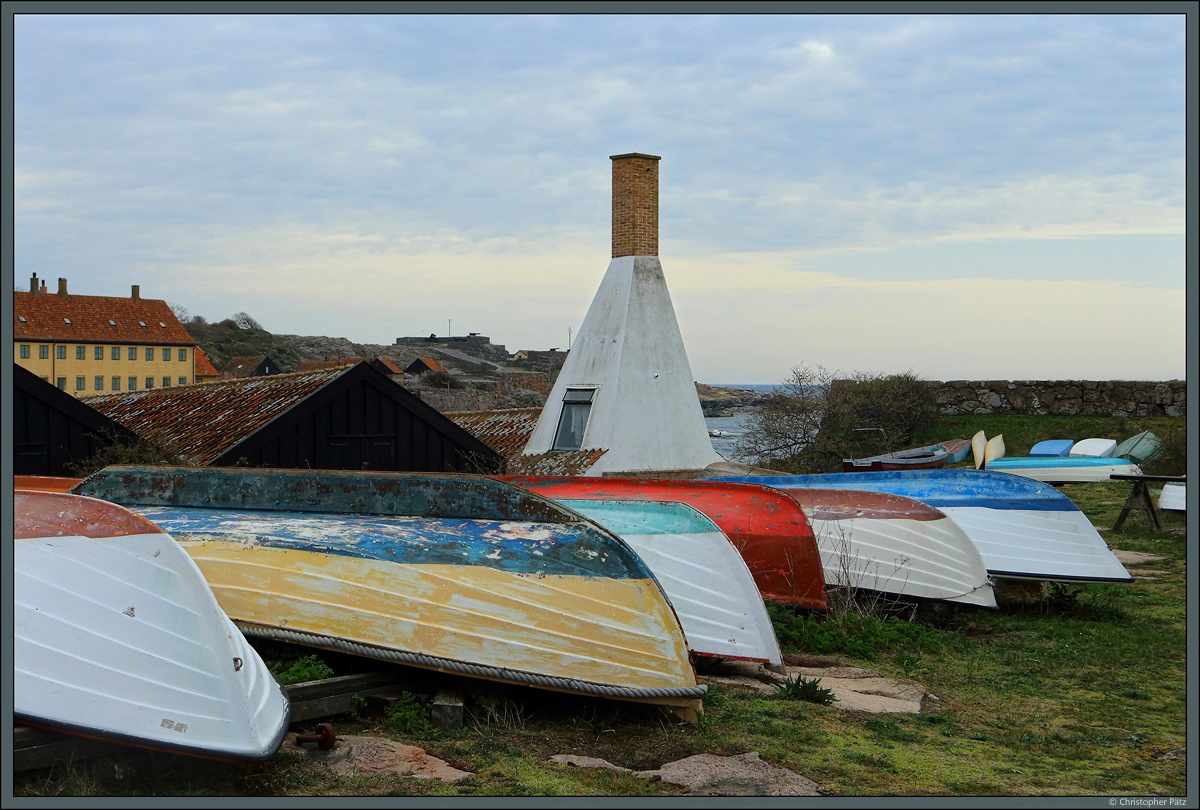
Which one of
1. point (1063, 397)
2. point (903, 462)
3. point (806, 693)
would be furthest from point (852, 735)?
point (1063, 397)

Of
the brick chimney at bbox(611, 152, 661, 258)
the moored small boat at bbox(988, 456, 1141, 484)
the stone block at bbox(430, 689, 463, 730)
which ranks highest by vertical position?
the brick chimney at bbox(611, 152, 661, 258)

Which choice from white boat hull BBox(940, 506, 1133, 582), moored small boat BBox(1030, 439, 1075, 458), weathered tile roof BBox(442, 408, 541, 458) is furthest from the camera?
moored small boat BBox(1030, 439, 1075, 458)

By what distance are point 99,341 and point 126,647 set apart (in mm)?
62378

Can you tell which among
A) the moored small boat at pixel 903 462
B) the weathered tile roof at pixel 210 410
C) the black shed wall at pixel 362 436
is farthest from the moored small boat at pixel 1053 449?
the weathered tile roof at pixel 210 410

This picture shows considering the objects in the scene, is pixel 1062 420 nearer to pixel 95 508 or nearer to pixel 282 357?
pixel 95 508

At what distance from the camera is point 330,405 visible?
13562mm

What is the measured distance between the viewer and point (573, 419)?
18.9m

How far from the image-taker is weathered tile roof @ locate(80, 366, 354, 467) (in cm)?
1294

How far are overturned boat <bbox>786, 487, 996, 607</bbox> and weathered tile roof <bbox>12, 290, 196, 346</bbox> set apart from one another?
55.0 metres

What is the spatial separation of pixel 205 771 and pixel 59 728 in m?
0.66

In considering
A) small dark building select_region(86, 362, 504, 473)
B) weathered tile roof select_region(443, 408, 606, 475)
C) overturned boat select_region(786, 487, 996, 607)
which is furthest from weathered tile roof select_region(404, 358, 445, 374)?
overturned boat select_region(786, 487, 996, 607)

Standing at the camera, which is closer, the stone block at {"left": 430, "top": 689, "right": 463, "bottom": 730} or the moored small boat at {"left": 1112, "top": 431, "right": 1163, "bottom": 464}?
the stone block at {"left": 430, "top": 689, "right": 463, "bottom": 730}

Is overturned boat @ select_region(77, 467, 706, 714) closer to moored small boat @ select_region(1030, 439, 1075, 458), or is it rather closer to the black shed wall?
the black shed wall

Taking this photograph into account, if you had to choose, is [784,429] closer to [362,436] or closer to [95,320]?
[362,436]
